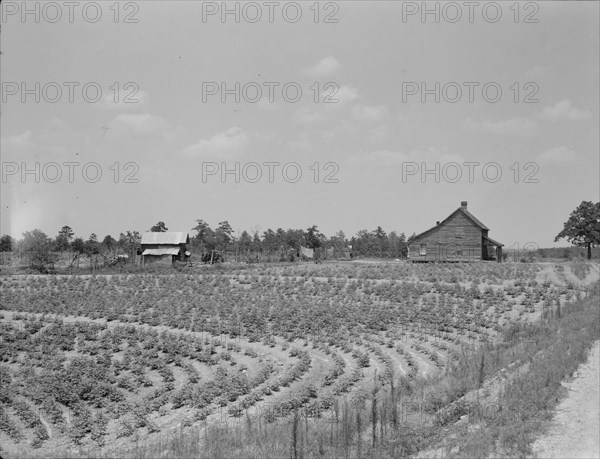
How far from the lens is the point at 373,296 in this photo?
34812 millimetres

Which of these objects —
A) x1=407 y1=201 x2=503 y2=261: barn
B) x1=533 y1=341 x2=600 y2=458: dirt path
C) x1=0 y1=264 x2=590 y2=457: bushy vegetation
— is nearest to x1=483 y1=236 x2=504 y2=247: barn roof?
x1=407 y1=201 x2=503 y2=261: barn

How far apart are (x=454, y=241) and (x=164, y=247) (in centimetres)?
3320

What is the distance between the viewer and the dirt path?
9656 millimetres

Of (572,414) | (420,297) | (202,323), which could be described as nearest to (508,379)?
(572,414)

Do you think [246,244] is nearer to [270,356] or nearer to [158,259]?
[158,259]

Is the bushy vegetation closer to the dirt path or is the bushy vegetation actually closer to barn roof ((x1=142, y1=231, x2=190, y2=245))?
the dirt path

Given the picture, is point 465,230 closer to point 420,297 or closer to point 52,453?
point 420,297

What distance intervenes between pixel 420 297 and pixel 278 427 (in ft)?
76.6

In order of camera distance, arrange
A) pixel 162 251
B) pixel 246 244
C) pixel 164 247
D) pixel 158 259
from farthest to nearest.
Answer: pixel 246 244 < pixel 164 247 < pixel 162 251 < pixel 158 259

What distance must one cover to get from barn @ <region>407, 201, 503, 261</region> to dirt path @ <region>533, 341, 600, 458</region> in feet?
148

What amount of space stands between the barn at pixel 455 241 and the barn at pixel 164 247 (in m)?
27.2

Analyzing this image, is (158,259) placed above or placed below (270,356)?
above

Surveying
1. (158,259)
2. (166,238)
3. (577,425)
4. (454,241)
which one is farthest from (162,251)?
(577,425)

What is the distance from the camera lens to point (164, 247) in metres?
67.0
